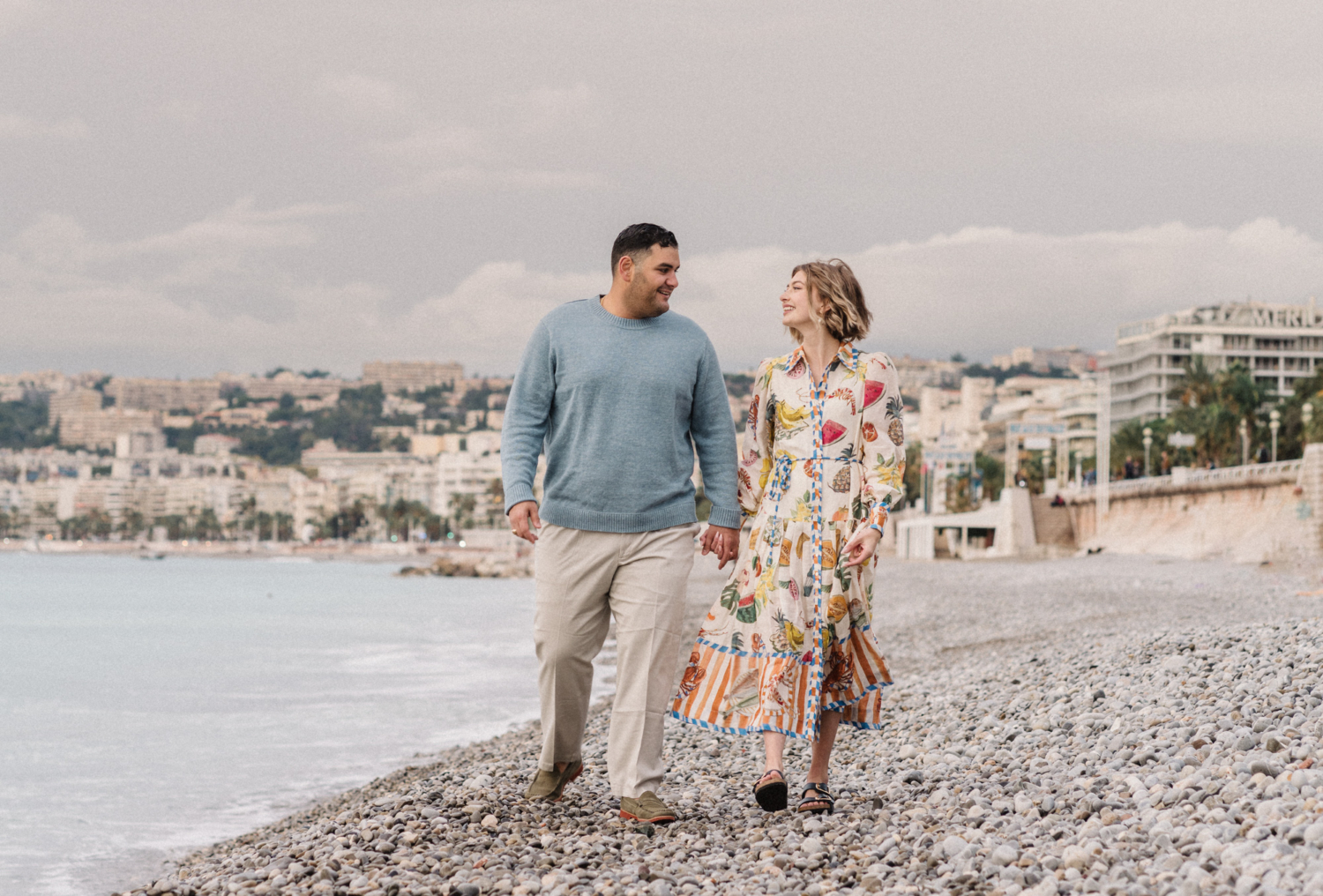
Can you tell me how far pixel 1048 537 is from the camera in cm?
6531

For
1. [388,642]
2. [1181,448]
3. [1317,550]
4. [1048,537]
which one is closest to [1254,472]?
[1317,550]

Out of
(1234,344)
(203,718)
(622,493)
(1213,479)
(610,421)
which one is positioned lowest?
(203,718)

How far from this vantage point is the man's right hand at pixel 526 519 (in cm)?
480

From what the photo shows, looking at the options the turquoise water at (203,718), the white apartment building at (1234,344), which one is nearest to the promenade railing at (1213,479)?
the turquoise water at (203,718)

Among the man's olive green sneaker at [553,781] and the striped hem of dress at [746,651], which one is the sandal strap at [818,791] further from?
the man's olive green sneaker at [553,781]

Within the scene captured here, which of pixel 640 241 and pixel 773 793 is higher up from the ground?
pixel 640 241

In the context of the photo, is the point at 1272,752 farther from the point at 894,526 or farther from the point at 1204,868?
the point at 894,526

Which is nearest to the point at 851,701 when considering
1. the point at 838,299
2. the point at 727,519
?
the point at 727,519

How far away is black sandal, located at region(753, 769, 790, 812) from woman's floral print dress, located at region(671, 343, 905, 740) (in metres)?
0.21

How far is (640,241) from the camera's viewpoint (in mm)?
4852

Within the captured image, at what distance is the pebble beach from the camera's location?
13.1 ft

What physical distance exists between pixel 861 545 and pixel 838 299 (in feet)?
3.01

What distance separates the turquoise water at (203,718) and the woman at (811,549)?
465 cm

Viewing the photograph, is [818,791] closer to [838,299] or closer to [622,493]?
[622,493]
